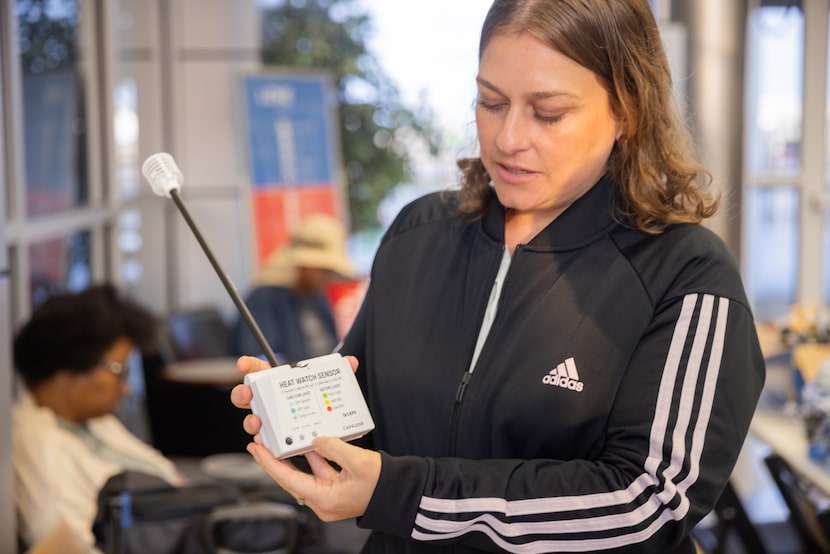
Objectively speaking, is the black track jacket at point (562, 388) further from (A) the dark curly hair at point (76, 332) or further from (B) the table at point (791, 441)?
(A) the dark curly hair at point (76, 332)

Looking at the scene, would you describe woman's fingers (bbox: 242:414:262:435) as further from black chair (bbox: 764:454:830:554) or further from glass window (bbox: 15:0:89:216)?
glass window (bbox: 15:0:89:216)

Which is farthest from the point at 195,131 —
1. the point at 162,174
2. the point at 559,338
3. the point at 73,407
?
the point at 559,338

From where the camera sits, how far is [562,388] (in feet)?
Result: 3.69

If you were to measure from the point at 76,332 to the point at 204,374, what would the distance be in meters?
1.25

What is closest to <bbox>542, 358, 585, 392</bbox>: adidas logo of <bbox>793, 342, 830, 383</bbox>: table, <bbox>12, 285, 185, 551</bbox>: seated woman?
<bbox>12, 285, 185, 551</bbox>: seated woman

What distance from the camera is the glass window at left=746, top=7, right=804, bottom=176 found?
441cm

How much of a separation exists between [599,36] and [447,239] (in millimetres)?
336

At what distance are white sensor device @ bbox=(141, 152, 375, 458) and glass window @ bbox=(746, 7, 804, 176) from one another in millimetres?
3687

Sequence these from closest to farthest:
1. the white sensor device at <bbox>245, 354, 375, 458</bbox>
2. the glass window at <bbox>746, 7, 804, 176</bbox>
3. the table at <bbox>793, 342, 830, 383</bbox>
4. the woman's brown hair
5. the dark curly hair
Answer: the white sensor device at <bbox>245, 354, 375, 458</bbox>, the woman's brown hair, the dark curly hair, the table at <bbox>793, 342, 830, 383</bbox>, the glass window at <bbox>746, 7, 804, 176</bbox>

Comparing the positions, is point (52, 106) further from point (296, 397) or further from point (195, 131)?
point (296, 397)

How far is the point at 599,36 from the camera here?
113cm

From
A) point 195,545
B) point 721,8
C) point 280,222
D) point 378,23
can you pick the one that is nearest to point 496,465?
point 195,545

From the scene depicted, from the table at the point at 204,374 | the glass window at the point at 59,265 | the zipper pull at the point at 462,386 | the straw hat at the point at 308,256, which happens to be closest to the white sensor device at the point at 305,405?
the zipper pull at the point at 462,386

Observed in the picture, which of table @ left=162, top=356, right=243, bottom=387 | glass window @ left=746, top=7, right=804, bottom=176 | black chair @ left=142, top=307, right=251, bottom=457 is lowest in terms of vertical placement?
black chair @ left=142, top=307, right=251, bottom=457
